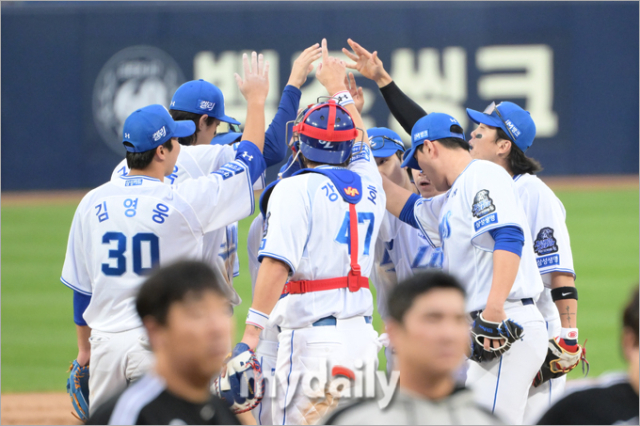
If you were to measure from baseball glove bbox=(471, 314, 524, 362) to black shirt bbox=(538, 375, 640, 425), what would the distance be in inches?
42.1

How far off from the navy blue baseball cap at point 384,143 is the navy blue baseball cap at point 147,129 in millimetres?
1415

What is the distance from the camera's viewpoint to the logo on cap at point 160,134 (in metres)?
3.59

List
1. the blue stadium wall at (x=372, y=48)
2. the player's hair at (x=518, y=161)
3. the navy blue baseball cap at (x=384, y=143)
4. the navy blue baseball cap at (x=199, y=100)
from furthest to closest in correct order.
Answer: the blue stadium wall at (x=372, y=48) < the navy blue baseball cap at (x=384, y=143) < the navy blue baseball cap at (x=199, y=100) < the player's hair at (x=518, y=161)

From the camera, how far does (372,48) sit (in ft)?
59.8

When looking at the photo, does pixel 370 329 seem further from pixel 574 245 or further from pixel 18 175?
pixel 18 175

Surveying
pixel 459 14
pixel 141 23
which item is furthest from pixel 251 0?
pixel 459 14

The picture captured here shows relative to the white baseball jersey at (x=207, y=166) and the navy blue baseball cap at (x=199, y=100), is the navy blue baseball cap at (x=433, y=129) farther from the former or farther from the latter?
the navy blue baseball cap at (x=199, y=100)

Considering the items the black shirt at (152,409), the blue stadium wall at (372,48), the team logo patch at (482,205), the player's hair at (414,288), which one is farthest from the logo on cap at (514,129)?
the blue stadium wall at (372,48)

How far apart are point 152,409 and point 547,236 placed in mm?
2746

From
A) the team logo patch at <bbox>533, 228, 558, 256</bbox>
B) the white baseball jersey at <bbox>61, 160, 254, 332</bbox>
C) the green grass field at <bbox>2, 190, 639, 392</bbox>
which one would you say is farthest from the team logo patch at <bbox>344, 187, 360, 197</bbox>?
the green grass field at <bbox>2, 190, 639, 392</bbox>

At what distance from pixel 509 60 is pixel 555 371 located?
51.5 feet

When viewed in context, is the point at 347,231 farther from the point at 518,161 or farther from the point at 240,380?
the point at 518,161

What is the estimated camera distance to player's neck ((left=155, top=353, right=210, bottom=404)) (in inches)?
77.8

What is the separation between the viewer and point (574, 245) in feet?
47.3
